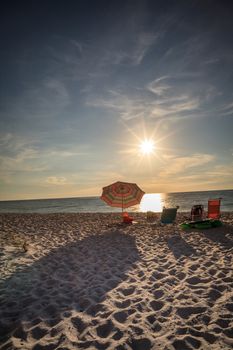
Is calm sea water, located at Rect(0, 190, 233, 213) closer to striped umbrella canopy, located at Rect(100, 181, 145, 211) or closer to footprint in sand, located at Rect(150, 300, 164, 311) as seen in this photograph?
striped umbrella canopy, located at Rect(100, 181, 145, 211)

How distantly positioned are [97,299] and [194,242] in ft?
17.6

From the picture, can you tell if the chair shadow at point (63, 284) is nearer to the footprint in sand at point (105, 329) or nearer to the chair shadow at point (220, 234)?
the footprint in sand at point (105, 329)

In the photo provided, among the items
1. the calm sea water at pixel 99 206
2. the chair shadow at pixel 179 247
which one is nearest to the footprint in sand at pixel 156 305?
the chair shadow at pixel 179 247

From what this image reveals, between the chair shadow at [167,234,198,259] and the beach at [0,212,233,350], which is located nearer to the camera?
the beach at [0,212,233,350]

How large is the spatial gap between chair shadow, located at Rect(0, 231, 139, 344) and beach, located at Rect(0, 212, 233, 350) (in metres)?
0.02

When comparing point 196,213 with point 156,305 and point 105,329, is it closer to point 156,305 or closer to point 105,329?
point 156,305

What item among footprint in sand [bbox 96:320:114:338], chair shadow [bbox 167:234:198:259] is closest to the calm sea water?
chair shadow [bbox 167:234:198:259]

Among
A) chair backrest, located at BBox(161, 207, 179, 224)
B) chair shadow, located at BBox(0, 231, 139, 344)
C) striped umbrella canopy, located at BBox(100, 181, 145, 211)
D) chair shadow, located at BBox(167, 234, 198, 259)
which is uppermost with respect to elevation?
striped umbrella canopy, located at BBox(100, 181, 145, 211)

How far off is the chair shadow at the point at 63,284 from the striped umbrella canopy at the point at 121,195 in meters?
5.41

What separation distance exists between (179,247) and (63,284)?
460 centimetres

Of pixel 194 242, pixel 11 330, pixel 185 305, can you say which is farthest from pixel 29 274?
pixel 194 242

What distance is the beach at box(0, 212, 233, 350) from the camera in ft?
10.8

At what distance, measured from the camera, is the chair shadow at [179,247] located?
23.5ft

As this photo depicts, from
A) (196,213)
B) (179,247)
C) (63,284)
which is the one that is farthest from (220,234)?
(63,284)
